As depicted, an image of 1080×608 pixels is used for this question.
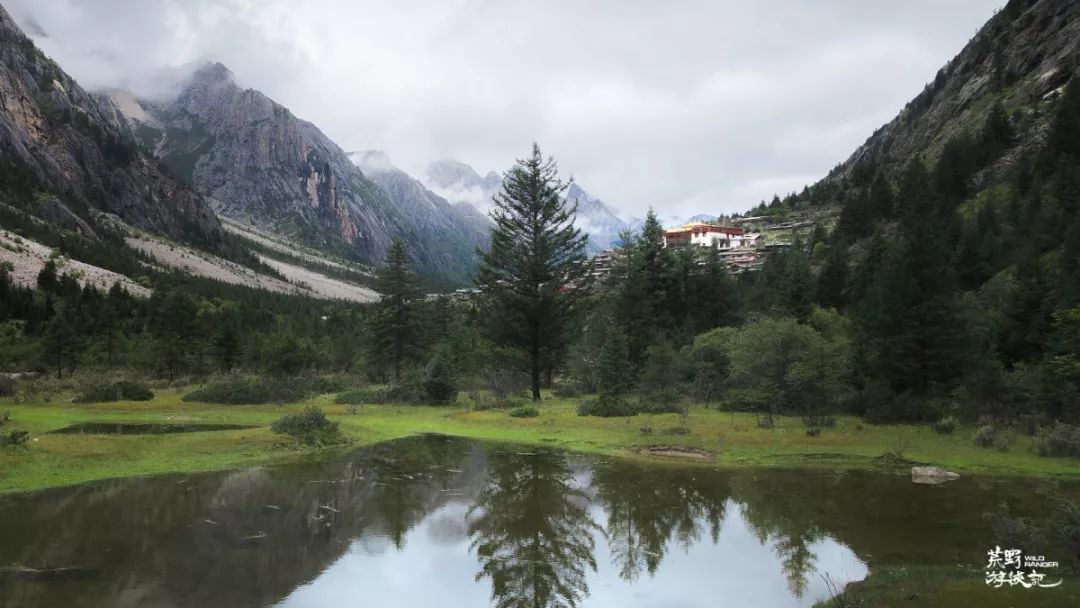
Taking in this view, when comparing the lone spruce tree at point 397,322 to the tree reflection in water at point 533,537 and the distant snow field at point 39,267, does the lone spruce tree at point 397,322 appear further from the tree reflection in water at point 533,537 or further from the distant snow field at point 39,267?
the distant snow field at point 39,267

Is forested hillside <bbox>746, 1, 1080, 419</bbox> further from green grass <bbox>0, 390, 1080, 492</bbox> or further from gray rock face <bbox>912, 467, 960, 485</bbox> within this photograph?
gray rock face <bbox>912, 467, 960, 485</bbox>

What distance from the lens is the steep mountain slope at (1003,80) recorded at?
83.6 m

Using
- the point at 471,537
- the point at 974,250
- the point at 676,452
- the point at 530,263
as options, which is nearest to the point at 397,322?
the point at 530,263

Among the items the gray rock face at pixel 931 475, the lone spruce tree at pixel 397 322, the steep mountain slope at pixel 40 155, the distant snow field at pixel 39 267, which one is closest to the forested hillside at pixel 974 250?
the gray rock face at pixel 931 475

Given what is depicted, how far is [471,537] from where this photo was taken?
1402 centimetres

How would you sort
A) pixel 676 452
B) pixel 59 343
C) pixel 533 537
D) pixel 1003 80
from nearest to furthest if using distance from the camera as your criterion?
pixel 533 537
pixel 676 452
pixel 59 343
pixel 1003 80

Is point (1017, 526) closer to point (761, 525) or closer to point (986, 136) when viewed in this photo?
point (761, 525)

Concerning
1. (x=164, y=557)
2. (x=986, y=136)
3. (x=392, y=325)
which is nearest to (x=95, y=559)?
(x=164, y=557)

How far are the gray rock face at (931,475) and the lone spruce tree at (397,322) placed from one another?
4219cm

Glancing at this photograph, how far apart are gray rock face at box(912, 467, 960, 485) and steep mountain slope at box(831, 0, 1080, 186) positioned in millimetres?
71336

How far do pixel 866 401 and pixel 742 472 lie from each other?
36.2 feet

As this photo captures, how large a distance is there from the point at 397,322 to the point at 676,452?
36.2 metres

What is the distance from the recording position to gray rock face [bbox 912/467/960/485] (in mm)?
18156

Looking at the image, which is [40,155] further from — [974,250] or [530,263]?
[974,250]
